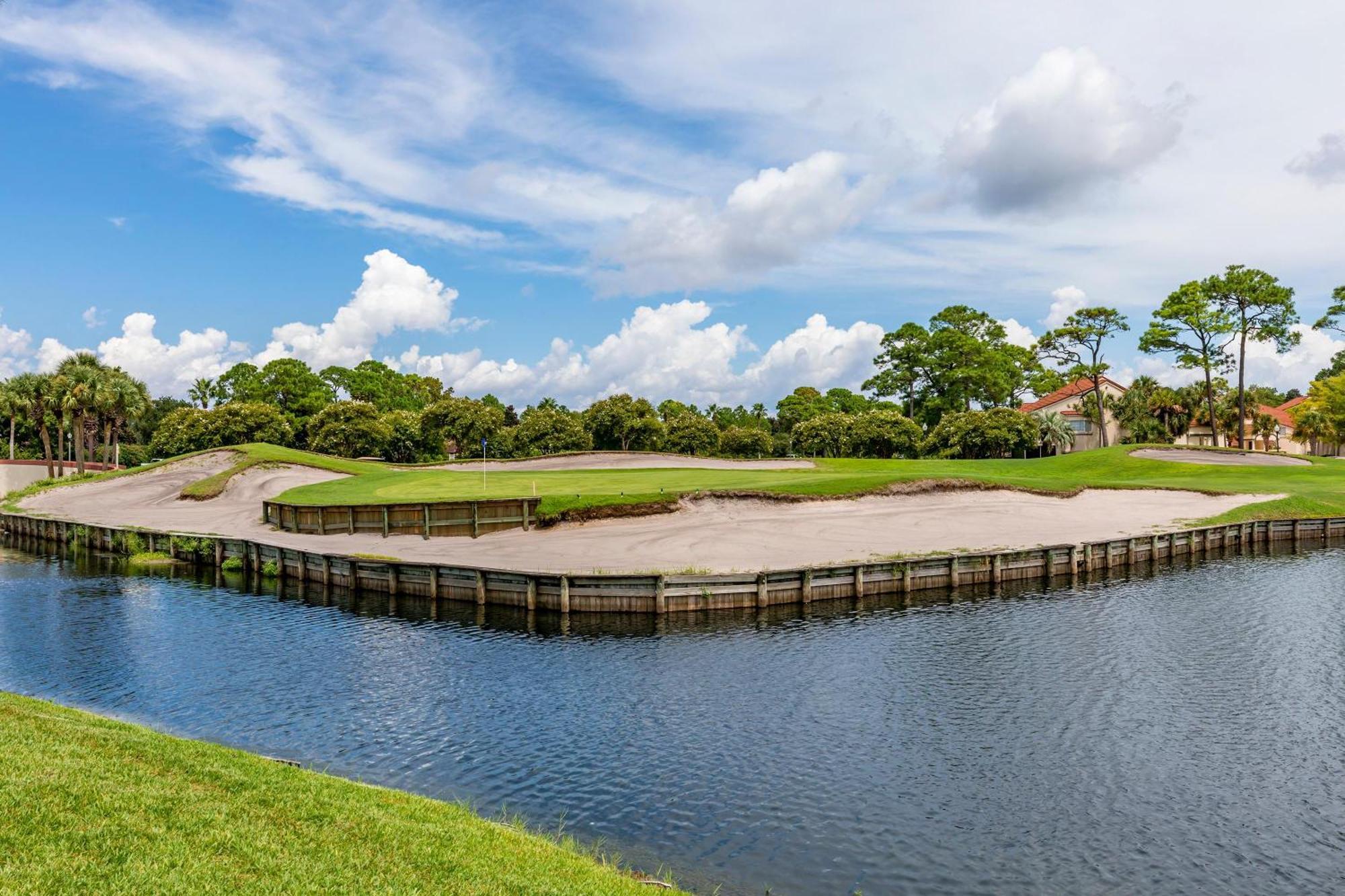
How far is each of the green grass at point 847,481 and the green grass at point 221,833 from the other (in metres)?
33.1

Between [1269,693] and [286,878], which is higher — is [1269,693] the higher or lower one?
the lower one

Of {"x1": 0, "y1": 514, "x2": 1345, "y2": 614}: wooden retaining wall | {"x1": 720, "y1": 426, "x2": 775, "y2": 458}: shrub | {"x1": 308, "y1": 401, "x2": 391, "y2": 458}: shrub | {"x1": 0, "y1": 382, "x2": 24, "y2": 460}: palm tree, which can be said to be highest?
{"x1": 0, "y1": 382, "x2": 24, "y2": 460}: palm tree

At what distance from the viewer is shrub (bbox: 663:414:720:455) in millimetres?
103812

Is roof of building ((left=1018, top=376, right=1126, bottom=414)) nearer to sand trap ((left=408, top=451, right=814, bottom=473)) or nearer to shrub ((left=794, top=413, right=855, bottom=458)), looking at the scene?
shrub ((left=794, top=413, right=855, bottom=458))

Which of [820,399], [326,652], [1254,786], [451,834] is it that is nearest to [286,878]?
[451,834]

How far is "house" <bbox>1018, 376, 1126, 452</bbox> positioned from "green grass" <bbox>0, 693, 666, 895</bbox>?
109716 millimetres

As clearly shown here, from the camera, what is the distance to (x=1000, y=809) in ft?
48.2

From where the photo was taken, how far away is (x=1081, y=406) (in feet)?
372

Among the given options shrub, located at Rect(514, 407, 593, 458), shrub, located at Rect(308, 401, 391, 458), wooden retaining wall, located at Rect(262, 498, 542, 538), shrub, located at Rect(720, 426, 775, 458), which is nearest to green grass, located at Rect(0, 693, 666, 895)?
wooden retaining wall, located at Rect(262, 498, 542, 538)

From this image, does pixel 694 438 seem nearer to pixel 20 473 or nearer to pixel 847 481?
pixel 847 481

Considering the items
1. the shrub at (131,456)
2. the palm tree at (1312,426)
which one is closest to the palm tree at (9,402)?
the shrub at (131,456)

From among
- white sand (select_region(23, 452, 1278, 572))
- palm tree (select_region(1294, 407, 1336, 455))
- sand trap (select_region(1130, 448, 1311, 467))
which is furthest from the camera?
palm tree (select_region(1294, 407, 1336, 455))

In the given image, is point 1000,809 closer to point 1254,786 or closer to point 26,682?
point 1254,786

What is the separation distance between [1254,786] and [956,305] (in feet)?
359
